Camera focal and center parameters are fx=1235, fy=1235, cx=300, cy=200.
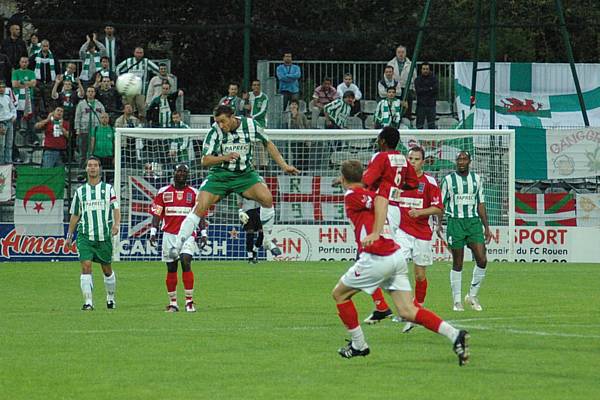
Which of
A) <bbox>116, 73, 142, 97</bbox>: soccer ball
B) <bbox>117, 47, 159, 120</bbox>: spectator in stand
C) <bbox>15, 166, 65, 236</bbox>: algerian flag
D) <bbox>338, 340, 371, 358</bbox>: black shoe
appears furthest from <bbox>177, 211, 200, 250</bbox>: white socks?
<bbox>117, 47, 159, 120</bbox>: spectator in stand

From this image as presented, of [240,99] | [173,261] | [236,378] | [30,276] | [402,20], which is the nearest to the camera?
[236,378]

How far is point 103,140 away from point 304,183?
4.93m

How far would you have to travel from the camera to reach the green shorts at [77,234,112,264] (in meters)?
17.8

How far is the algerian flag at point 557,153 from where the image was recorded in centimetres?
3058

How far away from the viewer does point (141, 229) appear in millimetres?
28766

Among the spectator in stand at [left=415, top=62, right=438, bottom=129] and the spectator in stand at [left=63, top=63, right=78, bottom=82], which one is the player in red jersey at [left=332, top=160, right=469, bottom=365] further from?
the spectator in stand at [left=415, top=62, right=438, bottom=129]

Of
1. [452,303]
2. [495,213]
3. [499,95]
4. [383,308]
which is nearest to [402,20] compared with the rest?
[499,95]

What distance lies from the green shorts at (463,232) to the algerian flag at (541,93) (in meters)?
17.5

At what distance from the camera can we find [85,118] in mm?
29969

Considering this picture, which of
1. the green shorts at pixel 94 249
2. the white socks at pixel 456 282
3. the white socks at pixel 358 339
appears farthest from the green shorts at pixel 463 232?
the white socks at pixel 358 339

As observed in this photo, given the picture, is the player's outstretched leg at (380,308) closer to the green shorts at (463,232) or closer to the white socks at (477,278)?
the green shorts at (463,232)

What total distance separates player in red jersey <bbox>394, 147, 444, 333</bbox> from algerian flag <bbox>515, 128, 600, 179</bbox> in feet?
51.6

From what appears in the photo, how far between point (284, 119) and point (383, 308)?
18268 millimetres

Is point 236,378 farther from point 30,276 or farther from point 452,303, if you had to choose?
point 30,276
